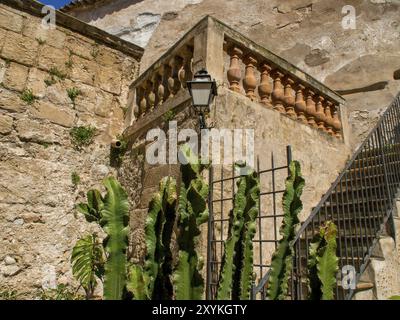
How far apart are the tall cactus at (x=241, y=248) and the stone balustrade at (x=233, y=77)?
1355 millimetres

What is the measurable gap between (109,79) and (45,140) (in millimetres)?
1281

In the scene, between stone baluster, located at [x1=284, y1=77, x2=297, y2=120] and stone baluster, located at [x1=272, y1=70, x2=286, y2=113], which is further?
stone baluster, located at [x1=284, y1=77, x2=297, y2=120]

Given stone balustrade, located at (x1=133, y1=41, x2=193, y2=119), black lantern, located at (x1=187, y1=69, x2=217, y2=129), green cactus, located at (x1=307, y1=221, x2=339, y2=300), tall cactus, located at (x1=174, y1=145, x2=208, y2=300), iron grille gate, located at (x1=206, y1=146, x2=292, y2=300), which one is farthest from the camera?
stone balustrade, located at (x1=133, y1=41, x2=193, y2=119)

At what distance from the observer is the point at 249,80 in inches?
141

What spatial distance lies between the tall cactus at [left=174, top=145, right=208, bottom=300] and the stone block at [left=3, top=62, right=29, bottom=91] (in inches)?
115

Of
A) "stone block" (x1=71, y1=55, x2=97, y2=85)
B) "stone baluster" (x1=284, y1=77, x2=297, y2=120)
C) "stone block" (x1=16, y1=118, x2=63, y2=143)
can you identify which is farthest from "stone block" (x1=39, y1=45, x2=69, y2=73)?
"stone baluster" (x1=284, y1=77, x2=297, y2=120)

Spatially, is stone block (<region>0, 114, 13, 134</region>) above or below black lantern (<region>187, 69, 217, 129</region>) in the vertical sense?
above

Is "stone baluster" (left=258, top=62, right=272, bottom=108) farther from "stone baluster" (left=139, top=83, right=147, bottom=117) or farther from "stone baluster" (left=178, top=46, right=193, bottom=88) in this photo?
"stone baluster" (left=139, top=83, right=147, bottom=117)

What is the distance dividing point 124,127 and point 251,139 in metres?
2.11

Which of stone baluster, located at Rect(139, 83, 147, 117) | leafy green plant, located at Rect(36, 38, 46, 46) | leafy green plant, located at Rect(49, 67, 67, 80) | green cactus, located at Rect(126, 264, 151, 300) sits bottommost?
green cactus, located at Rect(126, 264, 151, 300)

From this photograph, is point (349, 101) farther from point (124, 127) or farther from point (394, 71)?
point (124, 127)

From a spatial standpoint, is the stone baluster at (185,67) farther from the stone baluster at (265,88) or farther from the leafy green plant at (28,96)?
the leafy green plant at (28,96)

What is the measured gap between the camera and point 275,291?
2.19 m

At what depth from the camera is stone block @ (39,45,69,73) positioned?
14.4 ft
